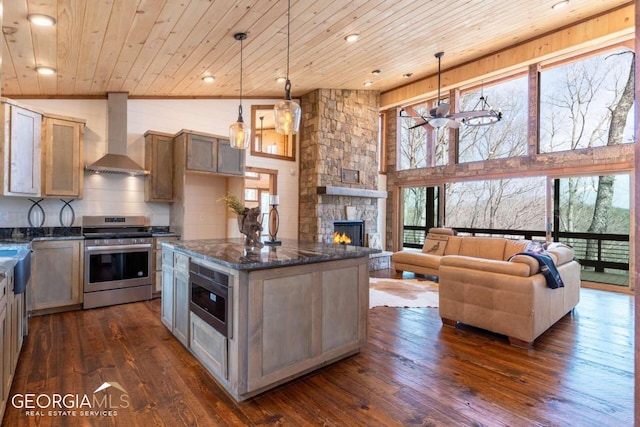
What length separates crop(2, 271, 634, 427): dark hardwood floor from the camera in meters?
2.05

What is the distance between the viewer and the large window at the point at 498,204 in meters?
6.38

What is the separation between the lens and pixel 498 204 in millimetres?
6922

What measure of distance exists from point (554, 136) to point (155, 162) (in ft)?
22.2

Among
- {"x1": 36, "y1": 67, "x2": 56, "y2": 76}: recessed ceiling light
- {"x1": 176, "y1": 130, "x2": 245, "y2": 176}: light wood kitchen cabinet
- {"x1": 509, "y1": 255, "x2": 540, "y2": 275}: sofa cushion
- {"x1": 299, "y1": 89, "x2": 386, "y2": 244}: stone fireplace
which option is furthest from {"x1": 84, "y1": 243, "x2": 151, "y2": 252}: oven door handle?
{"x1": 509, "y1": 255, "x2": 540, "y2": 275}: sofa cushion

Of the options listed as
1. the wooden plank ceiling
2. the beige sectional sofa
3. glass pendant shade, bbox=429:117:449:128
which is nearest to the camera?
the wooden plank ceiling

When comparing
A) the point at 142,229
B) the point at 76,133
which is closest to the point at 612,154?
the point at 142,229

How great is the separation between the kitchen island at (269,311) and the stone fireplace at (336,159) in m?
3.89

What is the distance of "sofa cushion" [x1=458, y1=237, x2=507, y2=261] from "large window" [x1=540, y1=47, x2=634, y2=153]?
2.01m

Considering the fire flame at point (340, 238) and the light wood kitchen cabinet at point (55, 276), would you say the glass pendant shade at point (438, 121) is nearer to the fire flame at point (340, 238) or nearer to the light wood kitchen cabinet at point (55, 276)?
the fire flame at point (340, 238)

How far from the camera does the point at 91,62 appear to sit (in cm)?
357

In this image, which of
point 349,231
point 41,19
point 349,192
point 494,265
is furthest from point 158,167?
point 494,265

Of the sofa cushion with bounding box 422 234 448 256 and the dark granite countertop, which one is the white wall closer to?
the dark granite countertop

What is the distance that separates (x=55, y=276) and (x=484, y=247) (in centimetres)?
621

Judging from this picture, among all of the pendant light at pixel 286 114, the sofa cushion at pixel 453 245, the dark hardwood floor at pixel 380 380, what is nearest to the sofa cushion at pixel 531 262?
the dark hardwood floor at pixel 380 380
